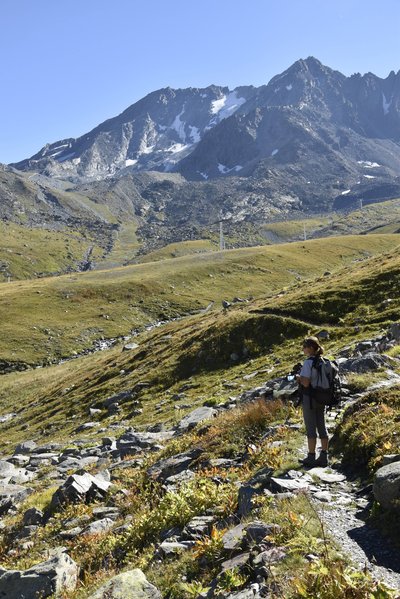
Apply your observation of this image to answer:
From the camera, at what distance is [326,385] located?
12.3 meters

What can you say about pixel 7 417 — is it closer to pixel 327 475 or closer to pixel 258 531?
pixel 327 475

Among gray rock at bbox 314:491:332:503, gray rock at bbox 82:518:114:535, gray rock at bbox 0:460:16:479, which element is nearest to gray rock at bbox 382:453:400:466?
gray rock at bbox 314:491:332:503

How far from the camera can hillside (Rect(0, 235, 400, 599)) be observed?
792 cm

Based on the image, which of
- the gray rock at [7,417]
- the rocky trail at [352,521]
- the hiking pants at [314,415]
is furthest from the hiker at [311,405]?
the gray rock at [7,417]

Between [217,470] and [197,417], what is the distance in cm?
1095

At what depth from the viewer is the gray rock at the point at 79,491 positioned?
15258 mm

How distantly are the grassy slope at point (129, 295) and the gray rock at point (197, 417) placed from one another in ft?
140

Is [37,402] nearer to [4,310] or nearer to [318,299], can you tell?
[318,299]

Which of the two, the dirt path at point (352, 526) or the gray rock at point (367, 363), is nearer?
the dirt path at point (352, 526)

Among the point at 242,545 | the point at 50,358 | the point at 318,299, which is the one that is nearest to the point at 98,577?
the point at 242,545

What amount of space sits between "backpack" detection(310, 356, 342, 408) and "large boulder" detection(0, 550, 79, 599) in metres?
6.78

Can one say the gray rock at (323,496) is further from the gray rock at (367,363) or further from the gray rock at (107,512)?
the gray rock at (367,363)

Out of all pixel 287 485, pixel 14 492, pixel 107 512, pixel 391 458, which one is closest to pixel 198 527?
pixel 287 485

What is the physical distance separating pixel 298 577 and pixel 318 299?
36.7 metres
